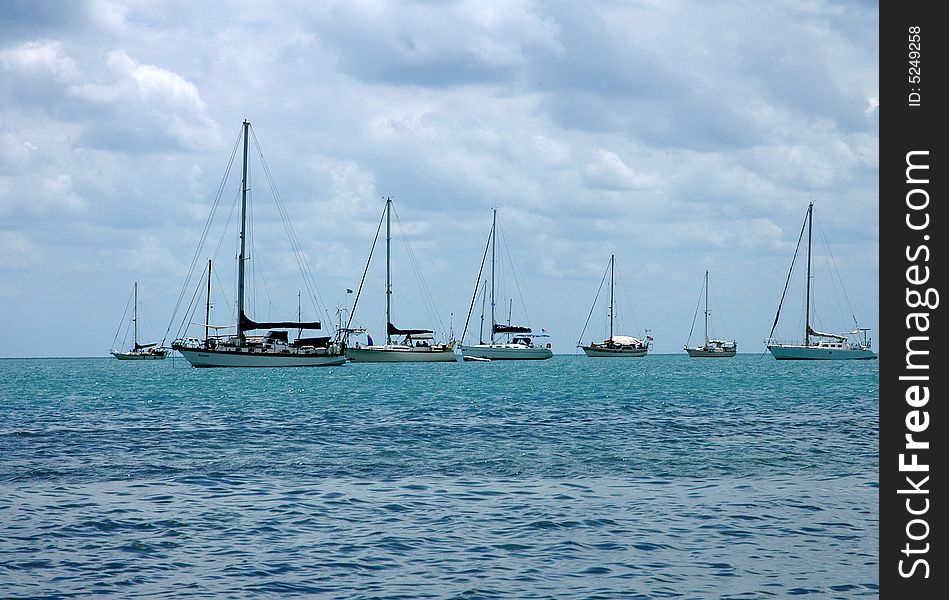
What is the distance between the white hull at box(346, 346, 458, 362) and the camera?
413 feet

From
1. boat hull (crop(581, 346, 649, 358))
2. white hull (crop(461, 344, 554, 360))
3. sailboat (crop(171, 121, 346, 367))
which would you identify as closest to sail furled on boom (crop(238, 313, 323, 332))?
sailboat (crop(171, 121, 346, 367))

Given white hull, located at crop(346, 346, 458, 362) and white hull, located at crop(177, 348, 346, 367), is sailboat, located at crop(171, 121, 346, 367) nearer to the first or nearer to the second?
white hull, located at crop(177, 348, 346, 367)

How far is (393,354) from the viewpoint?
5017 inches

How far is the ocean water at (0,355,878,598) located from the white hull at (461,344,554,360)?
4024 inches

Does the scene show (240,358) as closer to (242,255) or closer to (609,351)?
(242,255)

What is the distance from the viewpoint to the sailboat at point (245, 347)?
92.0 meters

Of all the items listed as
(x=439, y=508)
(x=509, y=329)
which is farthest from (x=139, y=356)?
(x=439, y=508)

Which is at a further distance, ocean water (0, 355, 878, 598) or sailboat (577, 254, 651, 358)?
sailboat (577, 254, 651, 358)

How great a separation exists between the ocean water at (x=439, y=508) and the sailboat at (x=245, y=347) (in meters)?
51.2

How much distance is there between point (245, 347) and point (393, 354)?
33.5 metres

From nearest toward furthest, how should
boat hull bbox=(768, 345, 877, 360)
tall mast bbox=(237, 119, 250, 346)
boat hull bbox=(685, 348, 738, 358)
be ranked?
tall mast bbox=(237, 119, 250, 346) < boat hull bbox=(768, 345, 877, 360) < boat hull bbox=(685, 348, 738, 358)

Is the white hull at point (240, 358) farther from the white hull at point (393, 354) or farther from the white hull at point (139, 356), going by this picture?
the white hull at point (139, 356)
